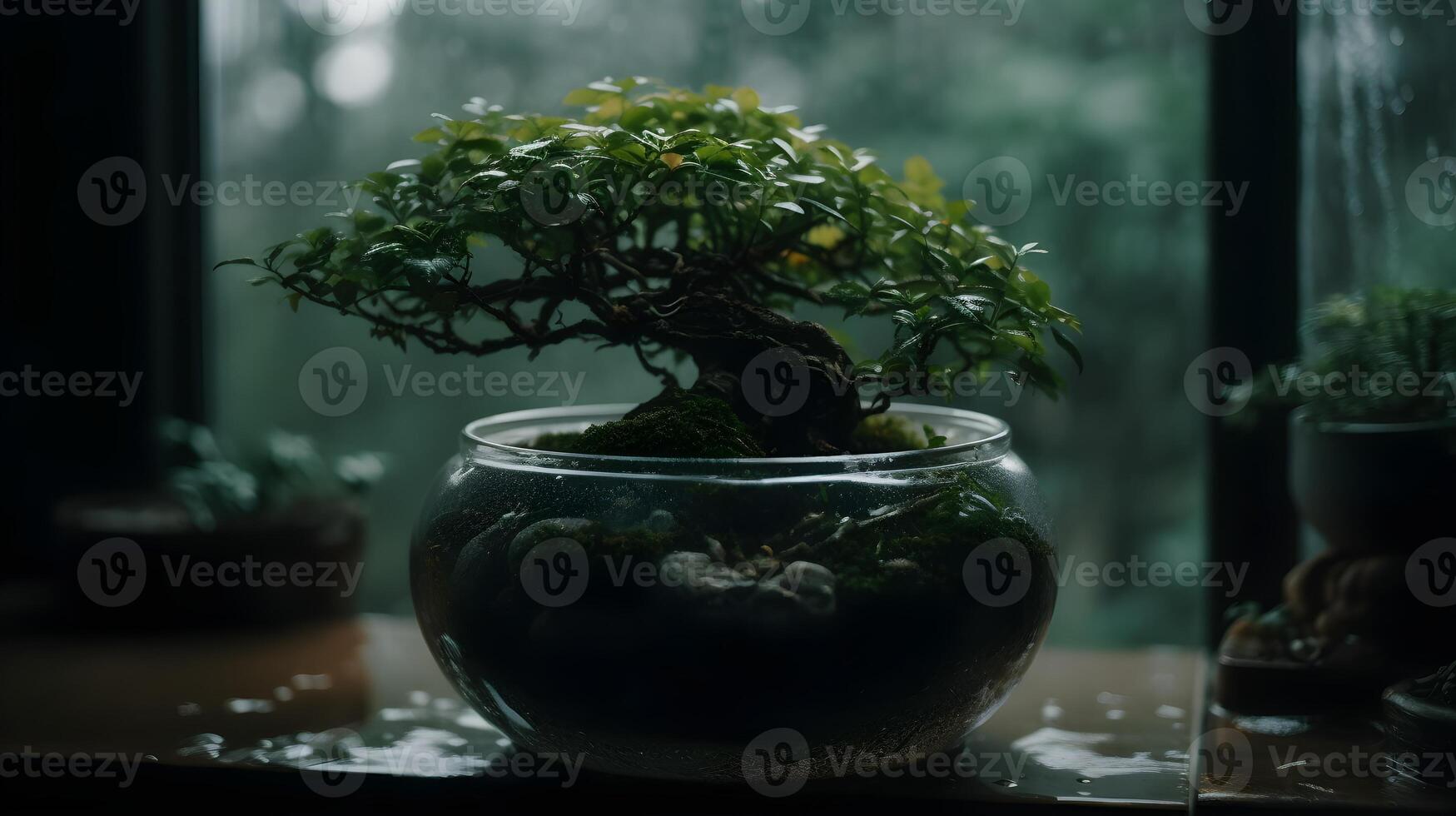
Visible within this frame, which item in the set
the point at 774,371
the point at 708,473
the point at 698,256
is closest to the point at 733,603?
the point at 708,473

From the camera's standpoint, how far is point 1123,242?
1.25 metres

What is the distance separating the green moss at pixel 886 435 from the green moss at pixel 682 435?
14cm

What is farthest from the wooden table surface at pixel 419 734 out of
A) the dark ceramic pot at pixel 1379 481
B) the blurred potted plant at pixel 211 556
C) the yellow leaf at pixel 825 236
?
the yellow leaf at pixel 825 236

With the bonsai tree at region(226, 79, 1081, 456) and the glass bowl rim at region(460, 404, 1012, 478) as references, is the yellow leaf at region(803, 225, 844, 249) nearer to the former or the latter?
the bonsai tree at region(226, 79, 1081, 456)

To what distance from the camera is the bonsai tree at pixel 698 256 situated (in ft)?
Result: 2.27

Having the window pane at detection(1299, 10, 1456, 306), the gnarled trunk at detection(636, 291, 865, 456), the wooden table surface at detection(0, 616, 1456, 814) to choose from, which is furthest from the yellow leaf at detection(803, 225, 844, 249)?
the window pane at detection(1299, 10, 1456, 306)

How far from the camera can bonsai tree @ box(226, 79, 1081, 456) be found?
0.69 meters

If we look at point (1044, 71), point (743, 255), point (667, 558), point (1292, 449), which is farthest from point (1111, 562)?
point (667, 558)

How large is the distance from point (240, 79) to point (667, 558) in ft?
3.59

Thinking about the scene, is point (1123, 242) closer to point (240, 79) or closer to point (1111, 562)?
point (1111, 562)

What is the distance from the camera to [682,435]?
724 mm

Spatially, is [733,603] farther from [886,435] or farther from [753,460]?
[886,435]

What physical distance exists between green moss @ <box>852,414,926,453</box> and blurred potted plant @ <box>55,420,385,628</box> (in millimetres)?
636

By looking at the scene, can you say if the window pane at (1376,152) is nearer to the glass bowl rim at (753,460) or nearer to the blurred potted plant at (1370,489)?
the blurred potted plant at (1370,489)
